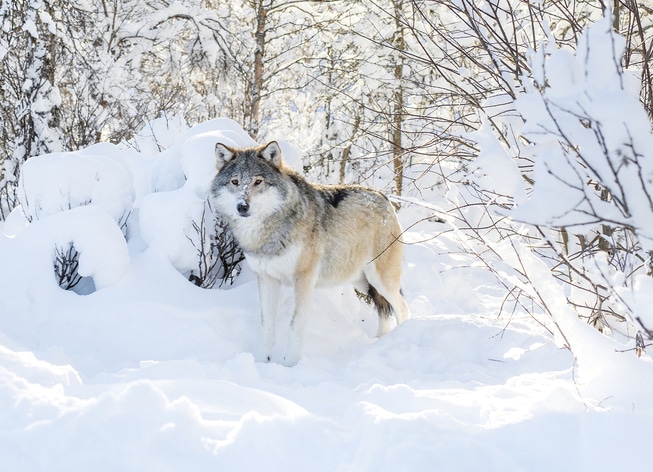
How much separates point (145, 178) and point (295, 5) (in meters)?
7.32

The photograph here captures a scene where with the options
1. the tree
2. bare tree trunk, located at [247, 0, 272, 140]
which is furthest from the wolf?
bare tree trunk, located at [247, 0, 272, 140]

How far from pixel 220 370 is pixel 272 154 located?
2.06m

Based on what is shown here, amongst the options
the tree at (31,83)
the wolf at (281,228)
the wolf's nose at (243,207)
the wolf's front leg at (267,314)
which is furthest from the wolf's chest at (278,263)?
the tree at (31,83)

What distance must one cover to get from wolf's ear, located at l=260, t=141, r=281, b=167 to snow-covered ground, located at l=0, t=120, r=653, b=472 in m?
1.01

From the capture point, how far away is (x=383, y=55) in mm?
11695

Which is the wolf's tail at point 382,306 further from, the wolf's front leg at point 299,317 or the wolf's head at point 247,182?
the wolf's head at point 247,182

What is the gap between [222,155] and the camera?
512 cm

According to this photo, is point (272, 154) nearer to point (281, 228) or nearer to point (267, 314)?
point (281, 228)

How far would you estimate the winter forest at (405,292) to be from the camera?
216 centimetres

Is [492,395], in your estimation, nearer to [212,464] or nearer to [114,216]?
[212,464]

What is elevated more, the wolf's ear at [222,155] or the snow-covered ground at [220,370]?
Result: the wolf's ear at [222,155]

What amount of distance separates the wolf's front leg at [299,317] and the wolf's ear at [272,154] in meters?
1.11

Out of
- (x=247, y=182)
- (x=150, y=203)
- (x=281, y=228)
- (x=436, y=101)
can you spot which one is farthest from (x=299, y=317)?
(x=436, y=101)

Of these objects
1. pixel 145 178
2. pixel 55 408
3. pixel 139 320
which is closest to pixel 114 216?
pixel 145 178
